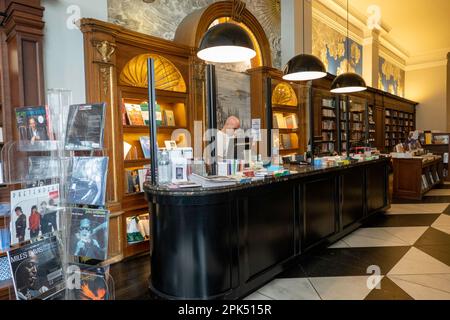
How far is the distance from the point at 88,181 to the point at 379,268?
121 inches

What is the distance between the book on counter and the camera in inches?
83.3

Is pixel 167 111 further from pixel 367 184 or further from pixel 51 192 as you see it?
pixel 367 184

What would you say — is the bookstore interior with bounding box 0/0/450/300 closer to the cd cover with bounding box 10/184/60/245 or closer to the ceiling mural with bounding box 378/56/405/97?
the cd cover with bounding box 10/184/60/245

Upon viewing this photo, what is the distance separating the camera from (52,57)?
11.5ft

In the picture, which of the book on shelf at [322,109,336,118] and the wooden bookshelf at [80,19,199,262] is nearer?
the wooden bookshelf at [80,19,199,262]

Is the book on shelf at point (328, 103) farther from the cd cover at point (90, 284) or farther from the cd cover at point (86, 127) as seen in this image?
the cd cover at point (90, 284)

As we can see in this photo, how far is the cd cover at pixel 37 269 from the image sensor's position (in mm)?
1880

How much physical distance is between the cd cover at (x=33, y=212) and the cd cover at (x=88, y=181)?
110 millimetres

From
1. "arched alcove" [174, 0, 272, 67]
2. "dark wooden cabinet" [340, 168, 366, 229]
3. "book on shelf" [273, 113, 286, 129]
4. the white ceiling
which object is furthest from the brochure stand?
the white ceiling

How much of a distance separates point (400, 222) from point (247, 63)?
3.98 meters

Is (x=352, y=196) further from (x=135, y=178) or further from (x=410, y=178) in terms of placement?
(x=410, y=178)

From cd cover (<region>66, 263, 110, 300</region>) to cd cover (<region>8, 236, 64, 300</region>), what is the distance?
0.32 ft

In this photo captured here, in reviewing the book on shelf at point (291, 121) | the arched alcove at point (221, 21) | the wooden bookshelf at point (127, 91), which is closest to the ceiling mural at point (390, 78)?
the book on shelf at point (291, 121)
